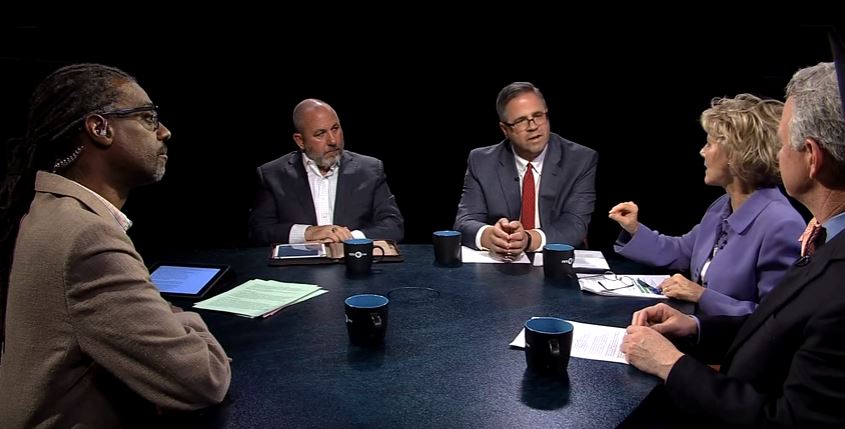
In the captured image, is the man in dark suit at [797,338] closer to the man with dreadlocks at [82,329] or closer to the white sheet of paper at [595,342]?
the white sheet of paper at [595,342]

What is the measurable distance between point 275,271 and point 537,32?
2.59 m

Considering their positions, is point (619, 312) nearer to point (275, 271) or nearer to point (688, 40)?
point (275, 271)

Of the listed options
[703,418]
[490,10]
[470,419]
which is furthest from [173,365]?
[490,10]

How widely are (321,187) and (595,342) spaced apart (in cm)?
207

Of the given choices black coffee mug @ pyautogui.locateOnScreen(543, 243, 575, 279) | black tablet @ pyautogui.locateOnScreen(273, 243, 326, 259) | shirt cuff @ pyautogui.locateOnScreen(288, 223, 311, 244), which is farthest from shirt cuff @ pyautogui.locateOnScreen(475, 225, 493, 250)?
shirt cuff @ pyautogui.locateOnScreen(288, 223, 311, 244)

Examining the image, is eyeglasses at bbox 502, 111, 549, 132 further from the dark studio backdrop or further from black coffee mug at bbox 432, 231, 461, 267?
the dark studio backdrop

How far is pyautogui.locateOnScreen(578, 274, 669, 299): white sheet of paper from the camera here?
1.89m

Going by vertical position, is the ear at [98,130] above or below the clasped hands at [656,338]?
above

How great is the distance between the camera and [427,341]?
1512 millimetres

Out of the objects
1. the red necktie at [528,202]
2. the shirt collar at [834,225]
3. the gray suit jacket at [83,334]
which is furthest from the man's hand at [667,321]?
the red necktie at [528,202]

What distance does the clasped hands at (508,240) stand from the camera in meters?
2.30

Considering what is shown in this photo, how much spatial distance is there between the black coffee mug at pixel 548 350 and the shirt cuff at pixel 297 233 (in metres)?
1.72

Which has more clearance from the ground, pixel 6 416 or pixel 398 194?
pixel 6 416

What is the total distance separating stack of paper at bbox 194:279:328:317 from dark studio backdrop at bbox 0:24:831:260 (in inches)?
100
